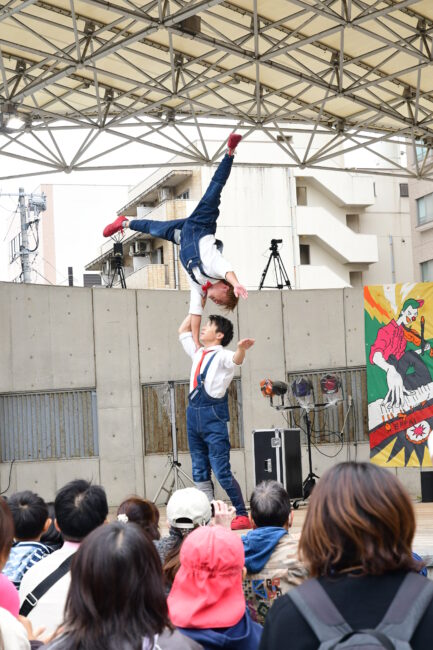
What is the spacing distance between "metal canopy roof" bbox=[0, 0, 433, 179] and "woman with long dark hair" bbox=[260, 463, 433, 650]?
695cm

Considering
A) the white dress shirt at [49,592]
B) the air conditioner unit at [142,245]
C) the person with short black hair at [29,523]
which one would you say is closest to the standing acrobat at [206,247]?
the person with short black hair at [29,523]

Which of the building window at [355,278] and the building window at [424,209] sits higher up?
the building window at [424,209]

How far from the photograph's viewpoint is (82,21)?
30.5 ft

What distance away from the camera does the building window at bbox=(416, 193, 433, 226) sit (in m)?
25.3

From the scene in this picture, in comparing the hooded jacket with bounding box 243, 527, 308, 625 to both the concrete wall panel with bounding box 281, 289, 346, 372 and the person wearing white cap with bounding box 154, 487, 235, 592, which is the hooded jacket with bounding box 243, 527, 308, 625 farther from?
the concrete wall panel with bounding box 281, 289, 346, 372

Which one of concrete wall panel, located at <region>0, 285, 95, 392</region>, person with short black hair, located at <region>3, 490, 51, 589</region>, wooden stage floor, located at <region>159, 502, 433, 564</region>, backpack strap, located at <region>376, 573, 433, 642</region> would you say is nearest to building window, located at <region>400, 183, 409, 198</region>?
concrete wall panel, located at <region>0, 285, 95, 392</region>

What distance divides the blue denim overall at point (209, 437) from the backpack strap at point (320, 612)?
16.3ft

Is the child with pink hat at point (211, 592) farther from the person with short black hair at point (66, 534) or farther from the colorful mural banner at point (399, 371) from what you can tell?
the colorful mural banner at point (399, 371)

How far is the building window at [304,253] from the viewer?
93.5 ft

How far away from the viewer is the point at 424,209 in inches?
1009

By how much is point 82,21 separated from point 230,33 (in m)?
1.50

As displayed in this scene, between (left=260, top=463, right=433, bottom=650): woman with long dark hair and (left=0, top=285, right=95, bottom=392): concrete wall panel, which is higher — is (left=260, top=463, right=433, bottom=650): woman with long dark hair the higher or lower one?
the lower one

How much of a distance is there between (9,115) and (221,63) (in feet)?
7.74

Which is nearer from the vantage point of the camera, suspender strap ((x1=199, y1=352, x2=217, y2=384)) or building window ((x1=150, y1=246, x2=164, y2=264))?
suspender strap ((x1=199, y1=352, x2=217, y2=384))
